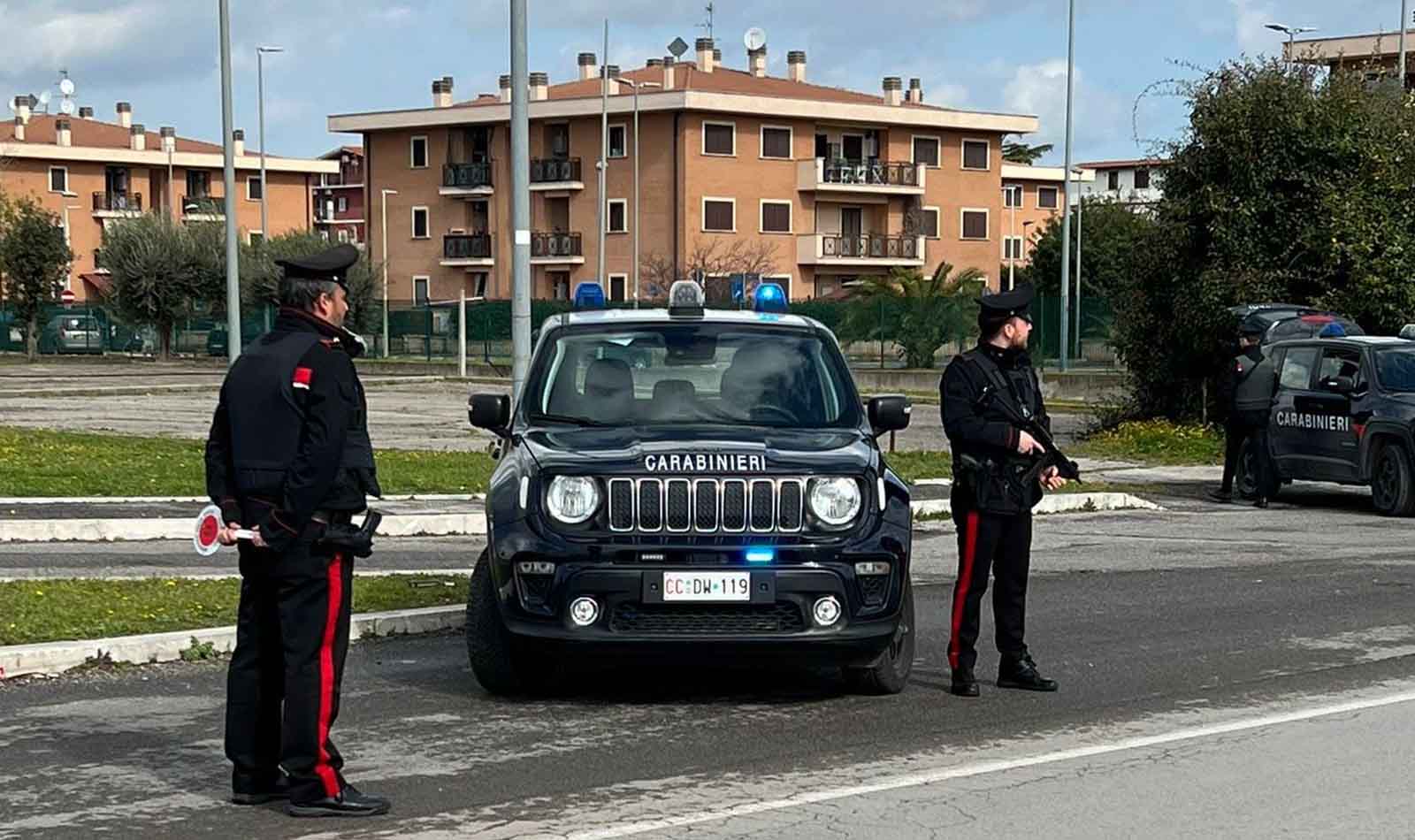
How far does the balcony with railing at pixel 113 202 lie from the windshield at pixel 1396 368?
290 ft

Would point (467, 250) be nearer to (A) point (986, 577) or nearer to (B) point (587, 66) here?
(B) point (587, 66)

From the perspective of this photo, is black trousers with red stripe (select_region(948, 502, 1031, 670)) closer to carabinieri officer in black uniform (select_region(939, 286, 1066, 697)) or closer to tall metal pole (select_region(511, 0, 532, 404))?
carabinieri officer in black uniform (select_region(939, 286, 1066, 697))

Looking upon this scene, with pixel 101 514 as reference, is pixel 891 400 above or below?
above

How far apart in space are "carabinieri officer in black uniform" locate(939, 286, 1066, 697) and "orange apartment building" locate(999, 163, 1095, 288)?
95.5m

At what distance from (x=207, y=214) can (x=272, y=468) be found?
2725 inches

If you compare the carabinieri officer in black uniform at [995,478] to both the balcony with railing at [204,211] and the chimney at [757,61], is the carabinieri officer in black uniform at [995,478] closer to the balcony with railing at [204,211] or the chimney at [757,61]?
the balcony with railing at [204,211]

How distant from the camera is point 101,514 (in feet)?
53.8

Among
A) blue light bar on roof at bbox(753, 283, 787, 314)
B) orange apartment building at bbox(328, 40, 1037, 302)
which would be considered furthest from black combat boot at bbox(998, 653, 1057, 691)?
orange apartment building at bbox(328, 40, 1037, 302)

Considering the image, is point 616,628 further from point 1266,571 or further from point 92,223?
point 92,223

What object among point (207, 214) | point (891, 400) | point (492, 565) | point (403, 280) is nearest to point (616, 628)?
point (492, 565)

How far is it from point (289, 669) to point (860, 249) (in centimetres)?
7284

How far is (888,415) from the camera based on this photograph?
9602 millimetres

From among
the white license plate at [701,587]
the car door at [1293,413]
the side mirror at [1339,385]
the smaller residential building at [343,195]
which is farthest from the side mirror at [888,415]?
the smaller residential building at [343,195]

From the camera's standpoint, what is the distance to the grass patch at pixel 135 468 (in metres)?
18.2
